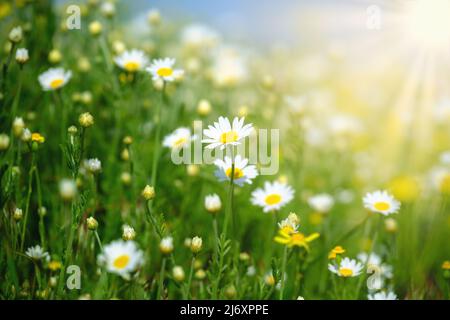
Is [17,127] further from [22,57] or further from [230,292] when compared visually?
[230,292]

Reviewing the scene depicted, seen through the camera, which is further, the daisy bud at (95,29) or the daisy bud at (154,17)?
the daisy bud at (154,17)

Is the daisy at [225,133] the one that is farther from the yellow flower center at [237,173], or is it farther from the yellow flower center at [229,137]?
the yellow flower center at [237,173]

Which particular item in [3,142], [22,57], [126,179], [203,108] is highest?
[22,57]

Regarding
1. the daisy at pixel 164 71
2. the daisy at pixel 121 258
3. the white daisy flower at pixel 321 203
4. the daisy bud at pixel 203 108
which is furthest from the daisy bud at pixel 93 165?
the white daisy flower at pixel 321 203

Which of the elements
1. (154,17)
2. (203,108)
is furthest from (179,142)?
(154,17)

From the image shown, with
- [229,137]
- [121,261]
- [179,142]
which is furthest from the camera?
[179,142]

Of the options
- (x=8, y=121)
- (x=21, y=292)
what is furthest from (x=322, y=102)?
(x=21, y=292)
